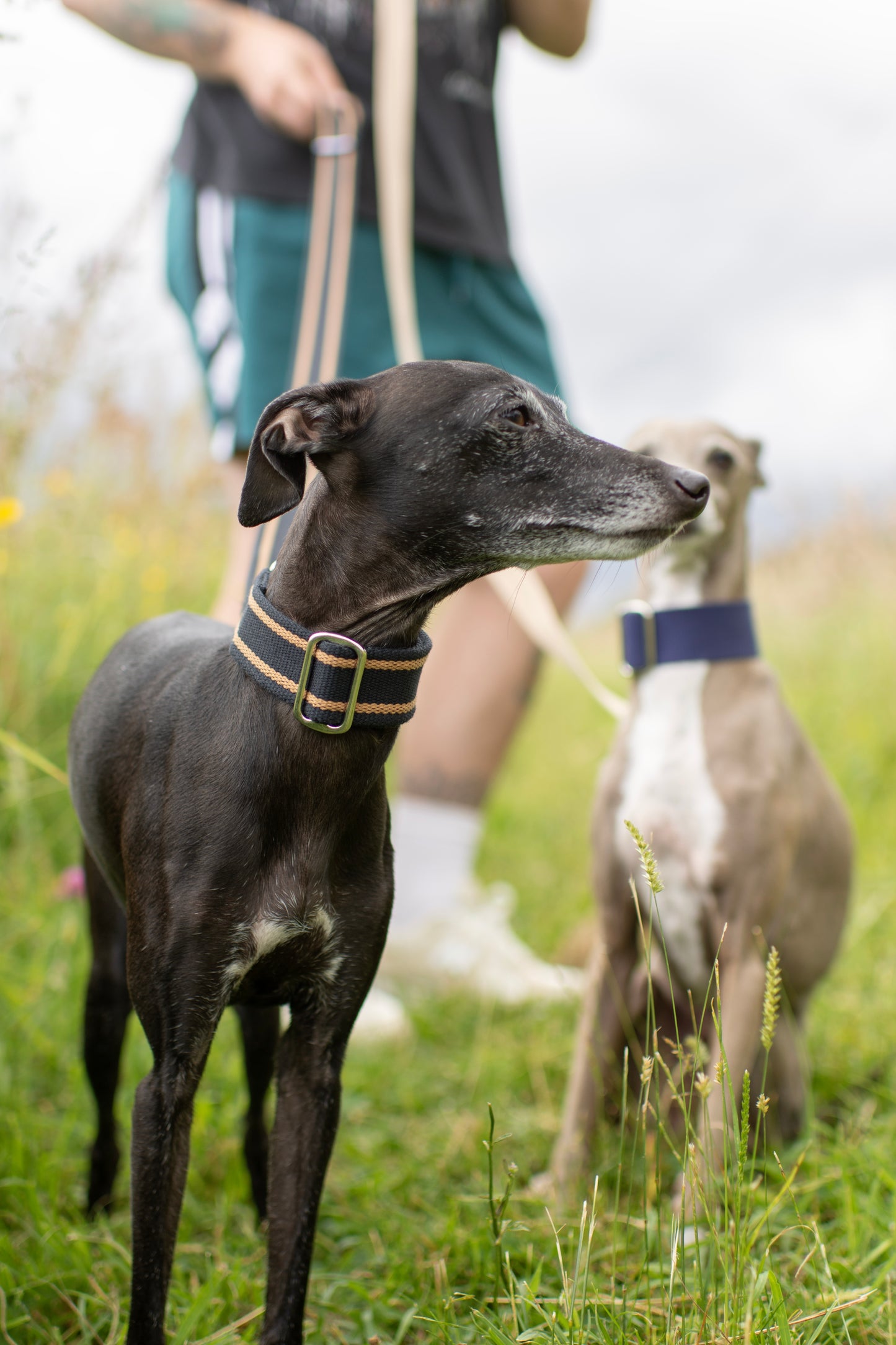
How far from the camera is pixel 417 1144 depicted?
2.56 m

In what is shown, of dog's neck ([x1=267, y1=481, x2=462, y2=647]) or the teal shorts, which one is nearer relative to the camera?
dog's neck ([x1=267, y1=481, x2=462, y2=647])

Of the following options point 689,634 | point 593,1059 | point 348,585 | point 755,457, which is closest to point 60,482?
point 755,457

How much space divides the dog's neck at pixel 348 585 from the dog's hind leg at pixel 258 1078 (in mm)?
851

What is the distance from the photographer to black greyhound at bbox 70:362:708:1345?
1.42 meters

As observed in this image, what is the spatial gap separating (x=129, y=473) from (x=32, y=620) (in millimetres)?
944

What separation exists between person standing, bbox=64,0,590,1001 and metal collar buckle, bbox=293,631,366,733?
883 millimetres

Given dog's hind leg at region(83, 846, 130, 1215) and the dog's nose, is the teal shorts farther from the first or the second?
the dog's nose

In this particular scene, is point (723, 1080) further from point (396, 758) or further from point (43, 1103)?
point (396, 758)

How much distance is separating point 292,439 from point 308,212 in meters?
1.55

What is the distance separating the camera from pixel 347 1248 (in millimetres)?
2076

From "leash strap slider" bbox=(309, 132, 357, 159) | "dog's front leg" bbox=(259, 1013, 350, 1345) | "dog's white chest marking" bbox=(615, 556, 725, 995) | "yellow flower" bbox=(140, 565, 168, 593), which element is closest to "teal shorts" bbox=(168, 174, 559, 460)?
"leash strap slider" bbox=(309, 132, 357, 159)

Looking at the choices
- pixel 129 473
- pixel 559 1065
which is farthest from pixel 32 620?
pixel 559 1065

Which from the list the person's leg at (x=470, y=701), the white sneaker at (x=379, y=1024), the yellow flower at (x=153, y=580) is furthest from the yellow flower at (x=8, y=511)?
the yellow flower at (x=153, y=580)

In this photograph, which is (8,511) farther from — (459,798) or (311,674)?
(459,798)
